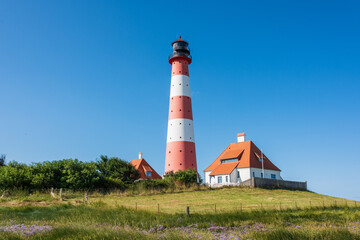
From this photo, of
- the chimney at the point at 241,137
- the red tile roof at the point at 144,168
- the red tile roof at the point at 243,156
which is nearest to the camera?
the red tile roof at the point at 243,156

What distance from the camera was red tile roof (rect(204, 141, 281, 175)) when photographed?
149ft

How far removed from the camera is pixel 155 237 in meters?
9.70

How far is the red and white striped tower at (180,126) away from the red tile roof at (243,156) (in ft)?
22.0

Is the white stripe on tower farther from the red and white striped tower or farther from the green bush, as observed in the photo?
the green bush

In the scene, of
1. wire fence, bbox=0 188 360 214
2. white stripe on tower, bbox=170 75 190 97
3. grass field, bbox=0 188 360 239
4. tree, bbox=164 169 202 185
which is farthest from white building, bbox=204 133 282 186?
grass field, bbox=0 188 360 239

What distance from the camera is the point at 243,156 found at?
46844 mm

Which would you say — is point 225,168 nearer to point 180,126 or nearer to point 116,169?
point 180,126

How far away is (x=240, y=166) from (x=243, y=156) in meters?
2.21

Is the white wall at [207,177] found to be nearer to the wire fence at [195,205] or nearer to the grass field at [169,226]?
the wire fence at [195,205]

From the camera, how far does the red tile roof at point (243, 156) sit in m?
A: 45.4

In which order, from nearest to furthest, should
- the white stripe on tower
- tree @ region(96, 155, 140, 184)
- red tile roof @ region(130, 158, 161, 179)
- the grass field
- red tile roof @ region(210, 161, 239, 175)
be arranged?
1. the grass field
2. tree @ region(96, 155, 140, 184)
3. the white stripe on tower
4. red tile roof @ region(210, 161, 239, 175)
5. red tile roof @ region(130, 158, 161, 179)

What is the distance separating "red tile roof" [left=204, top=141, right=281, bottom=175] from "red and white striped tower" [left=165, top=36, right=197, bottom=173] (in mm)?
6717

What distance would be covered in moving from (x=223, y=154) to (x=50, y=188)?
89.2ft

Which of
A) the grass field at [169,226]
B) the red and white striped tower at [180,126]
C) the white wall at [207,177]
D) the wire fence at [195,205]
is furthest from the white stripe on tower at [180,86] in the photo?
the grass field at [169,226]
